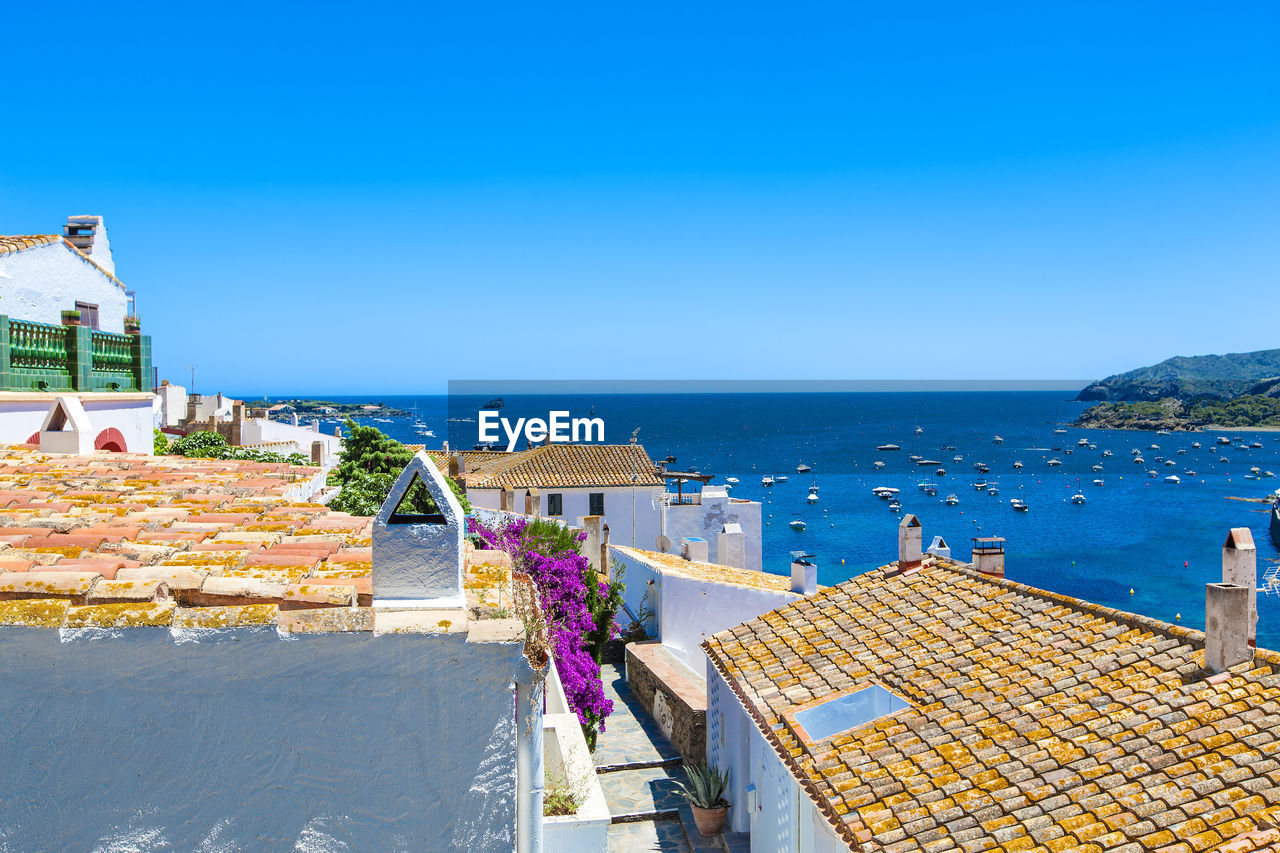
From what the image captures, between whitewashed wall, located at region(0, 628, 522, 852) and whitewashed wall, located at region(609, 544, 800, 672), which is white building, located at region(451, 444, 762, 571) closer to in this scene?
whitewashed wall, located at region(609, 544, 800, 672)

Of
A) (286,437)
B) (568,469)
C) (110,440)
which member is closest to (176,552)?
(110,440)

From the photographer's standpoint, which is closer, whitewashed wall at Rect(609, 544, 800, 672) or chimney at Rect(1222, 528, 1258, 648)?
chimney at Rect(1222, 528, 1258, 648)

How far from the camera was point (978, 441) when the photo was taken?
17862 cm

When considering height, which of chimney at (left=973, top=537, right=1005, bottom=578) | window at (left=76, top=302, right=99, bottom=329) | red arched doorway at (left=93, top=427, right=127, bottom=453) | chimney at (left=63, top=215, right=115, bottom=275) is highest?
chimney at (left=63, top=215, right=115, bottom=275)

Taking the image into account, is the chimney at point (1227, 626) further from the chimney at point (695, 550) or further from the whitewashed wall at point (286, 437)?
the whitewashed wall at point (286, 437)

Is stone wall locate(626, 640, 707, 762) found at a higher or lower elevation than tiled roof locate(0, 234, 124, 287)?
lower

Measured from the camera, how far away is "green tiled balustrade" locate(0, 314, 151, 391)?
416 inches

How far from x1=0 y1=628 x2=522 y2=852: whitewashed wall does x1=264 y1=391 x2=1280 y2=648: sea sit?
37.7 metres

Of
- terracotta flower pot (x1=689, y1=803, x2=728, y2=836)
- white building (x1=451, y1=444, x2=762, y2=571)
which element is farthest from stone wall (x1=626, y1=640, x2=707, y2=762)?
white building (x1=451, y1=444, x2=762, y2=571)

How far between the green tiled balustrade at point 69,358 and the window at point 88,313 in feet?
3.10

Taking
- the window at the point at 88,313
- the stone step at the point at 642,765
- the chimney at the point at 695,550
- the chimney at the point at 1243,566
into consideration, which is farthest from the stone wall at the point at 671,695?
the window at the point at 88,313

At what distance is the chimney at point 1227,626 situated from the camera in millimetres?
9438

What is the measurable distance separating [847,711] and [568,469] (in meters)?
29.9

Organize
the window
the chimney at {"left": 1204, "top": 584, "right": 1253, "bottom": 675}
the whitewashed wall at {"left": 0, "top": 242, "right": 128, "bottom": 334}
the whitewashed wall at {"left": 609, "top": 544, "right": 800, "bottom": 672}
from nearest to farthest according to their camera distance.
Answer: the chimney at {"left": 1204, "top": 584, "right": 1253, "bottom": 675} < the whitewashed wall at {"left": 0, "top": 242, "right": 128, "bottom": 334} < the window < the whitewashed wall at {"left": 609, "top": 544, "right": 800, "bottom": 672}
